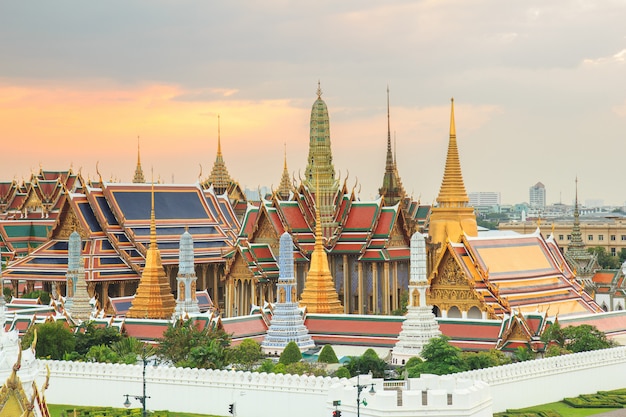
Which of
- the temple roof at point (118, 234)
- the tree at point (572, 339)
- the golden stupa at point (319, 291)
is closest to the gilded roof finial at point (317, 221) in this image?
the golden stupa at point (319, 291)

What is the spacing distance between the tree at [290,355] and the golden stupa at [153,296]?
322 inches

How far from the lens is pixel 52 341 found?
43531 millimetres

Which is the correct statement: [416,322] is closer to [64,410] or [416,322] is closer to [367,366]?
[367,366]

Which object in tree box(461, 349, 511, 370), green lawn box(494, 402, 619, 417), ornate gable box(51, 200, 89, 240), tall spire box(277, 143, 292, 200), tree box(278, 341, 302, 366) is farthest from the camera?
tall spire box(277, 143, 292, 200)

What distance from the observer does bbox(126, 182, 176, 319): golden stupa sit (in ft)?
165

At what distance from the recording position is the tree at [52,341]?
43.2m

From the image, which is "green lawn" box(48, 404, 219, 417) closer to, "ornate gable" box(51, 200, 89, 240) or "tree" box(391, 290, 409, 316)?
"tree" box(391, 290, 409, 316)

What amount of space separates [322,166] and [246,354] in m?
21.9

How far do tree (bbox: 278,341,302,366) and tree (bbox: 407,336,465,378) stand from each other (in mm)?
4360

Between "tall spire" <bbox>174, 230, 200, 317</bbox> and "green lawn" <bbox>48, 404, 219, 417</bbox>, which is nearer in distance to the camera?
"green lawn" <bbox>48, 404, 219, 417</bbox>

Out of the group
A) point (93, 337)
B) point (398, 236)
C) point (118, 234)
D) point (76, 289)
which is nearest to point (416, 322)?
point (93, 337)

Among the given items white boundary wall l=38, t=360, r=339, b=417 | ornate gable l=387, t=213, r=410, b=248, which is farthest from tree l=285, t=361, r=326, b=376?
ornate gable l=387, t=213, r=410, b=248

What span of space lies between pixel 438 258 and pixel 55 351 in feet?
44.2

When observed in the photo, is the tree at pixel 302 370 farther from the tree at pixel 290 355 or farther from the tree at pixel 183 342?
the tree at pixel 183 342
